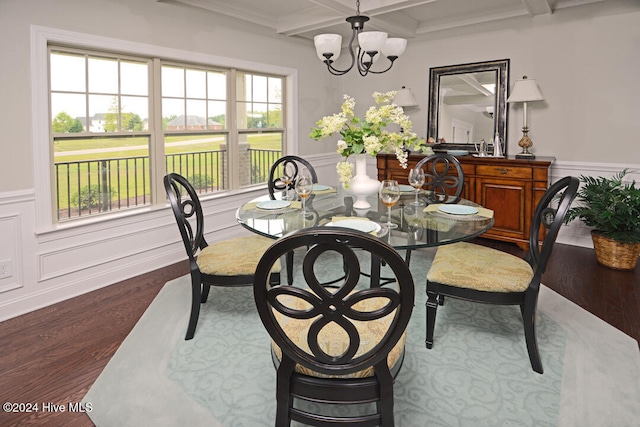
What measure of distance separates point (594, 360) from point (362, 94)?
179 inches

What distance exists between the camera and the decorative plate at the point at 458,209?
2639 millimetres

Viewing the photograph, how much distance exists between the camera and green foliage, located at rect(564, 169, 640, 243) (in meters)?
3.59

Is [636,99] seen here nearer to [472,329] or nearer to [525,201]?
[525,201]

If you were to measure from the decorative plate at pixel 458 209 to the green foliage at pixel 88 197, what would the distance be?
287cm

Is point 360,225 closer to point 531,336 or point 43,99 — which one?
point 531,336

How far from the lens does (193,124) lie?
4.23 metres

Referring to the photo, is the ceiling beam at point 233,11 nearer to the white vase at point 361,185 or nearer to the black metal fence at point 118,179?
the black metal fence at point 118,179

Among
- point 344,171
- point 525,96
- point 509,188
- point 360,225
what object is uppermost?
point 525,96

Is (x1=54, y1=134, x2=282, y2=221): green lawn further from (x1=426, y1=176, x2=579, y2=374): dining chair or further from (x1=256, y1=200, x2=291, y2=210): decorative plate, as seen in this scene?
(x1=426, y1=176, x2=579, y2=374): dining chair

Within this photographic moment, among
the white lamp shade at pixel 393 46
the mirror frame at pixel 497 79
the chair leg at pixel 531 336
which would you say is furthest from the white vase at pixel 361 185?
the mirror frame at pixel 497 79

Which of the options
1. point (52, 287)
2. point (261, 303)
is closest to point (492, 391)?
point (261, 303)

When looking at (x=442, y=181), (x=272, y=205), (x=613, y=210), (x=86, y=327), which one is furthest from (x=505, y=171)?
(x=86, y=327)

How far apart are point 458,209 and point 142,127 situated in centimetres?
279

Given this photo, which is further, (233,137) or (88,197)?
(233,137)
